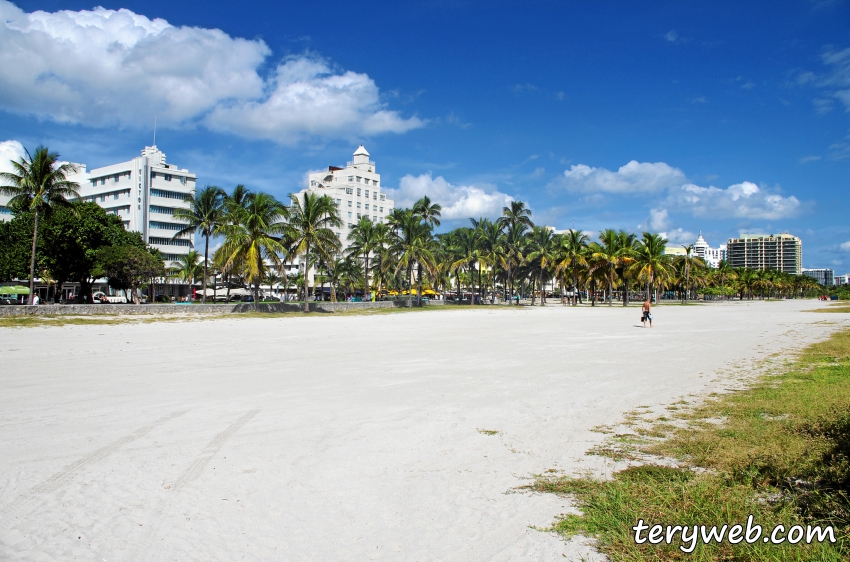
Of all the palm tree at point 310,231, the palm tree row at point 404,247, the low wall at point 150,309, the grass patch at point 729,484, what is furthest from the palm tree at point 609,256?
the grass patch at point 729,484

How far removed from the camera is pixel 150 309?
3338 centimetres

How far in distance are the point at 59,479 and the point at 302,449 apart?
8.03 ft

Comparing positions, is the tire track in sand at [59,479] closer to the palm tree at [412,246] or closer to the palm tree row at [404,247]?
the palm tree row at [404,247]

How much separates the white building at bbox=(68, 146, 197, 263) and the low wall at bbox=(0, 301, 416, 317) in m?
48.0

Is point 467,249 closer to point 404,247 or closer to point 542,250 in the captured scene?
point 542,250

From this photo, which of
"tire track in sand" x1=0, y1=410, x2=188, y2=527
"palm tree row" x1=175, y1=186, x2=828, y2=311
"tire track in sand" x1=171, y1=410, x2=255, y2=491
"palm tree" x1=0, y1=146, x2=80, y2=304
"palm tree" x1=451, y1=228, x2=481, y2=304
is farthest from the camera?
"palm tree" x1=451, y1=228, x2=481, y2=304

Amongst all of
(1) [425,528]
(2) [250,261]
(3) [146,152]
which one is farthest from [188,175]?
(1) [425,528]

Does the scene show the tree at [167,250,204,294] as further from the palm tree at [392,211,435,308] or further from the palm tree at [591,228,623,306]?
the palm tree at [591,228,623,306]

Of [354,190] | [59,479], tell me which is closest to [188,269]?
[354,190]

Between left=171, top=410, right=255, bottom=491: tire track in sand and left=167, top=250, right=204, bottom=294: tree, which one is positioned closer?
left=171, top=410, right=255, bottom=491: tire track in sand

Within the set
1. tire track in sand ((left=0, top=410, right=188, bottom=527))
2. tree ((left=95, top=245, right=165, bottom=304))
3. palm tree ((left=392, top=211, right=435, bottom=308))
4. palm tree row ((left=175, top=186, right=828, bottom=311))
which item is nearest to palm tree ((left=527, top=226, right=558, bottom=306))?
palm tree row ((left=175, top=186, right=828, bottom=311))

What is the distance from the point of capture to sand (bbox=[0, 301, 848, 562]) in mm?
4172

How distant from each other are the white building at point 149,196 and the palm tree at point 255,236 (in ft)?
160

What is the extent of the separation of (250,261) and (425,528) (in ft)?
122
